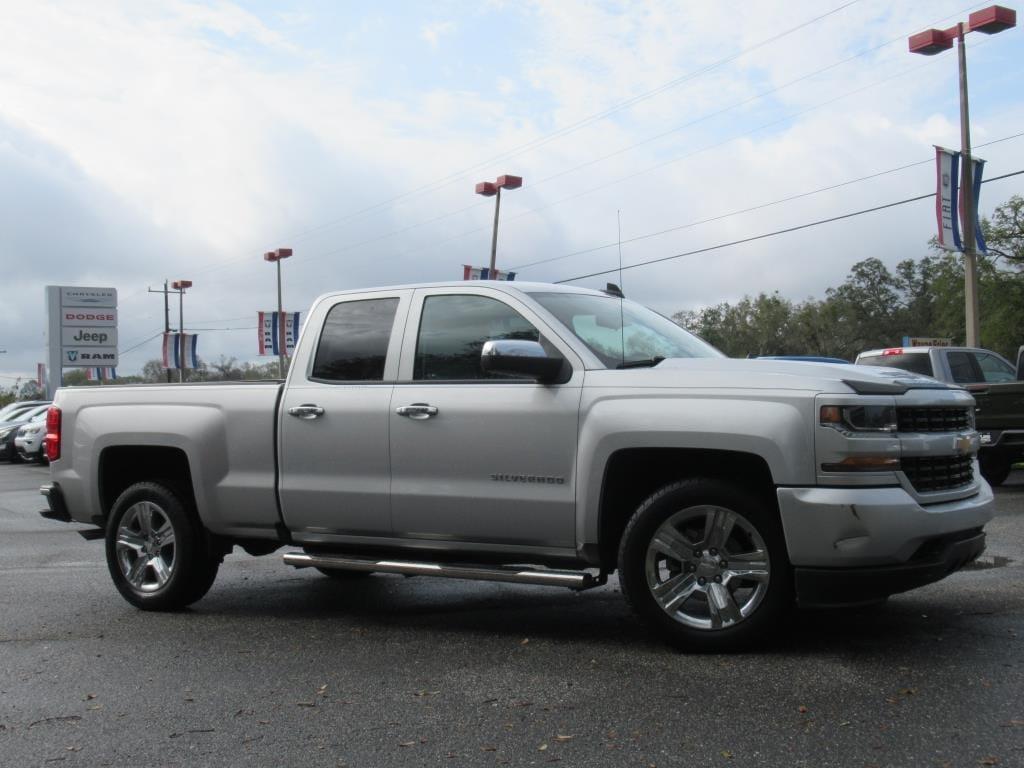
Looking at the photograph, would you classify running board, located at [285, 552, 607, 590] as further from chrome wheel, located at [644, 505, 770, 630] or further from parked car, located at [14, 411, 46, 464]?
parked car, located at [14, 411, 46, 464]

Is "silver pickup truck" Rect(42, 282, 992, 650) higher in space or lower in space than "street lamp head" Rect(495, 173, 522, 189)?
lower

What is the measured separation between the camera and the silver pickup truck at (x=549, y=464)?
4.95m

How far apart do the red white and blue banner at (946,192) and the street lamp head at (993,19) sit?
2486 mm

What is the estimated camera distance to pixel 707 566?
17.2 ft

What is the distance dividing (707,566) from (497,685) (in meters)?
1.14

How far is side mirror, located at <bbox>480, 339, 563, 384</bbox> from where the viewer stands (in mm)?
5387

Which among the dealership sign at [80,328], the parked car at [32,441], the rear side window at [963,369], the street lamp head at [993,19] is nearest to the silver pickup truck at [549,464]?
the rear side window at [963,369]

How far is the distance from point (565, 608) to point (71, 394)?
370 cm

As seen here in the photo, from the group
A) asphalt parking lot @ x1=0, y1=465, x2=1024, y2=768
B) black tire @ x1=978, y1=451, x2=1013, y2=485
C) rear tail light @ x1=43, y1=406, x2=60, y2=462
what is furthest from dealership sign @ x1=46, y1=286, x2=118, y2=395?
asphalt parking lot @ x1=0, y1=465, x2=1024, y2=768

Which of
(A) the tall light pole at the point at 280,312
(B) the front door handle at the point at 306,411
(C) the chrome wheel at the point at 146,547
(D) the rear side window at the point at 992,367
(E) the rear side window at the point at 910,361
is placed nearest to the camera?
(B) the front door handle at the point at 306,411

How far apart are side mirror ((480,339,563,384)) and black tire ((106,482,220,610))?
2.59 meters

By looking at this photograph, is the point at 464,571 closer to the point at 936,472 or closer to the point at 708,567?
the point at 708,567

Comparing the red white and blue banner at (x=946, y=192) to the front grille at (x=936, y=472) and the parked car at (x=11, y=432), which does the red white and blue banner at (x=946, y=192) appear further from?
the parked car at (x=11, y=432)

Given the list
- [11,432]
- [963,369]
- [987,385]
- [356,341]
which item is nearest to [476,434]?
[356,341]
